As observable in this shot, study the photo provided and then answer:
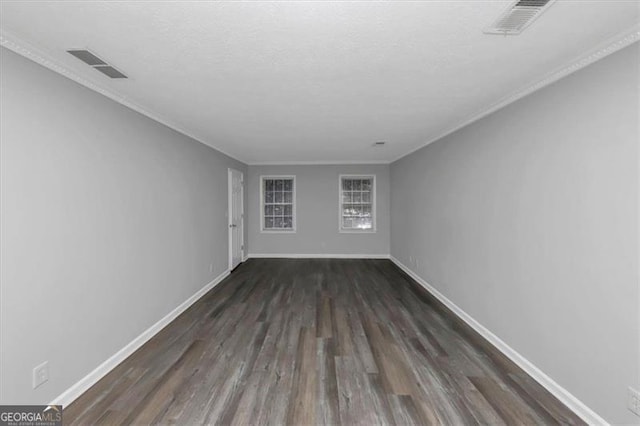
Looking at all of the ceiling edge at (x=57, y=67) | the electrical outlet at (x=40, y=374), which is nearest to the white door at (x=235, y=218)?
the ceiling edge at (x=57, y=67)

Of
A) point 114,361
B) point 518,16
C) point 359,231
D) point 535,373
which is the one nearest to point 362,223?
point 359,231

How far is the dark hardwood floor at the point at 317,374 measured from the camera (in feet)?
6.22

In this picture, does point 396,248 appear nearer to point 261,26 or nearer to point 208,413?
point 208,413

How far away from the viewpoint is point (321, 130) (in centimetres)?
374

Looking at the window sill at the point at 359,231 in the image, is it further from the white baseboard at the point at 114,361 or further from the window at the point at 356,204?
the white baseboard at the point at 114,361

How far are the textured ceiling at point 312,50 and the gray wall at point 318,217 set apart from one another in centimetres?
388

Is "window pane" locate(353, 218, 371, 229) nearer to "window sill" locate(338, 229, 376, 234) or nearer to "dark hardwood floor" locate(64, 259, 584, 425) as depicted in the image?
"window sill" locate(338, 229, 376, 234)

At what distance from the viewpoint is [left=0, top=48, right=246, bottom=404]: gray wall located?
1.67 m

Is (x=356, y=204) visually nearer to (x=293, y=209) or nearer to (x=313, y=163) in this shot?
(x=313, y=163)

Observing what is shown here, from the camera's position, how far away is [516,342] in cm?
251

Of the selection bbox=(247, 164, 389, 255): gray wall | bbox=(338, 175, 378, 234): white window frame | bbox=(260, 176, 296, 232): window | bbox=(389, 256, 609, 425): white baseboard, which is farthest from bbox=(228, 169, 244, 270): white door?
bbox=(389, 256, 609, 425): white baseboard

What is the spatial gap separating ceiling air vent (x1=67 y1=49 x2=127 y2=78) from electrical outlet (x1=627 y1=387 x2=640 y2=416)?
384cm

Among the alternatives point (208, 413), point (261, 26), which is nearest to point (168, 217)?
point (208, 413)

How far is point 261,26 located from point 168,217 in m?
2.61
